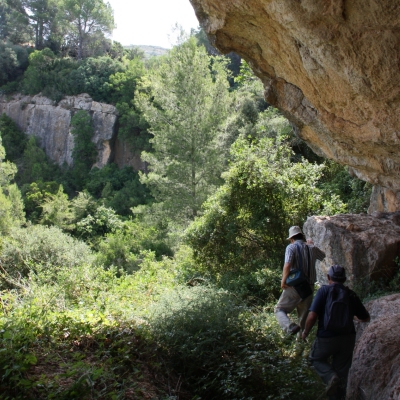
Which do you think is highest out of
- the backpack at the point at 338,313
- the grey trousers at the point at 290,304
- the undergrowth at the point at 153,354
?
the backpack at the point at 338,313

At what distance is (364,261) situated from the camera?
544 cm

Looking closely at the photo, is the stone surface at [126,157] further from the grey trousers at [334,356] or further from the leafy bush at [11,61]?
the grey trousers at [334,356]

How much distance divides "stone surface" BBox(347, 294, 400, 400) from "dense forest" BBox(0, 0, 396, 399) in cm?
44

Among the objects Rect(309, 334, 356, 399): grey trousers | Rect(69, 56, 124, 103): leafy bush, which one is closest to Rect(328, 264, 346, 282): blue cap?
Rect(309, 334, 356, 399): grey trousers

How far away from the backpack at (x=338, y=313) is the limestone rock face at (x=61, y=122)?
3442 cm

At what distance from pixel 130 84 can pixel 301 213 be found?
30700 millimetres

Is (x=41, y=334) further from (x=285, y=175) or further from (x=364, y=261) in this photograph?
(x=285, y=175)

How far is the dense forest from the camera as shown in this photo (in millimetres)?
3684

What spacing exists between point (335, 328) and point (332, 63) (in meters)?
2.65

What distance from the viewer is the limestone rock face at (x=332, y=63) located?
12.4ft

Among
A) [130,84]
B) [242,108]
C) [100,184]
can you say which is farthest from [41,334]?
[130,84]

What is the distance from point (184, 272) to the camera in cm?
970

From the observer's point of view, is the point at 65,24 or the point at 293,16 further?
the point at 65,24

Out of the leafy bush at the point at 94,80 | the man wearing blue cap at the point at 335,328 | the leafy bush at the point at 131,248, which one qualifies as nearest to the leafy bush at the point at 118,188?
the leafy bush at the point at 94,80
